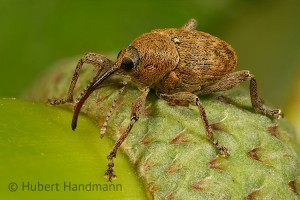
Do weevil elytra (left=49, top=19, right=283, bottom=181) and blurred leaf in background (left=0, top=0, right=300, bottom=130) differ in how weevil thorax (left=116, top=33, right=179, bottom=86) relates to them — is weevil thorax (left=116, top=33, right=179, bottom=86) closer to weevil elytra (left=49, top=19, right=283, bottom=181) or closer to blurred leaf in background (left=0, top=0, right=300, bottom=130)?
weevil elytra (left=49, top=19, right=283, bottom=181)

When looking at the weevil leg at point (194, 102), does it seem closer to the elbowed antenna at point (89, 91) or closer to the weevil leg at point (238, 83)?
the weevil leg at point (238, 83)

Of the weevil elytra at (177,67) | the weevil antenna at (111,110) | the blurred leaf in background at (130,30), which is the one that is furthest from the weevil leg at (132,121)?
the blurred leaf in background at (130,30)

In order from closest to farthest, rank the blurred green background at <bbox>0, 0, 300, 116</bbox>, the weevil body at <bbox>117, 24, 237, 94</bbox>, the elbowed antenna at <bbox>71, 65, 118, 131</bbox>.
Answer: the elbowed antenna at <bbox>71, 65, 118, 131</bbox>, the weevil body at <bbox>117, 24, 237, 94</bbox>, the blurred green background at <bbox>0, 0, 300, 116</bbox>

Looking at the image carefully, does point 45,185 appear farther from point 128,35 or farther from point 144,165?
point 128,35

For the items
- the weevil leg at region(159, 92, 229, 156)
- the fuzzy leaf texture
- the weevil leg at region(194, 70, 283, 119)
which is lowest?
the fuzzy leaf texture

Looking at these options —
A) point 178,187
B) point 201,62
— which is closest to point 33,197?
point 178,187
